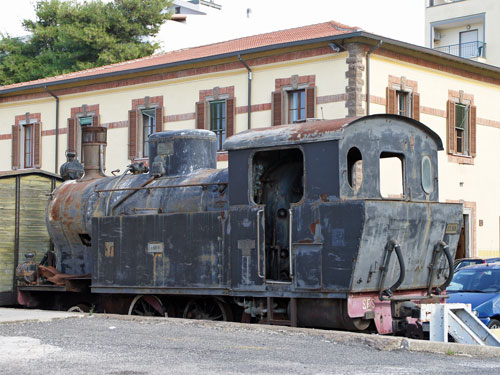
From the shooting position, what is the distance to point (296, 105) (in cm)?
2689

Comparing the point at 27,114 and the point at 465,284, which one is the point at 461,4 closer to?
the point at 27,114

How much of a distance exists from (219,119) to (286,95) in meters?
2.72

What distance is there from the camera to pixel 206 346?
9.59 meters

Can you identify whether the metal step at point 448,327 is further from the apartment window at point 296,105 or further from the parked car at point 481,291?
the apartment window at point 296,105

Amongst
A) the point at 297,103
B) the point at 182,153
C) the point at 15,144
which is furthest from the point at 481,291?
the point at 15,144

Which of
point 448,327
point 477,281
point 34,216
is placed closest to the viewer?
point 448,327

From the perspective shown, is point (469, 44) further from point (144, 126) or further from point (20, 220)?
point (20, 220)

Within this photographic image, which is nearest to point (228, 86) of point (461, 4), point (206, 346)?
point (206, 346)

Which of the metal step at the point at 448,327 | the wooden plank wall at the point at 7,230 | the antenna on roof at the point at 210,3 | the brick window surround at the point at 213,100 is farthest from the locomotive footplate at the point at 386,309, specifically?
the antenna on roof at the point at 210,3

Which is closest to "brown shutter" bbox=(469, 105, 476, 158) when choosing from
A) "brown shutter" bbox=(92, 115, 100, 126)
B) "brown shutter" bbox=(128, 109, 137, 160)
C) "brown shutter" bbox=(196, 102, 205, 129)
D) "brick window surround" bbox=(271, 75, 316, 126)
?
"brick window surround" bbox=(271, 75, 316, 126)

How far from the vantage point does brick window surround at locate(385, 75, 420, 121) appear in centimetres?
2642

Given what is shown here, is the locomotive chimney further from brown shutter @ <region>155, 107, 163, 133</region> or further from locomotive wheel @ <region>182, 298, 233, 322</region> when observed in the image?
brown shutter @ <region>155, 107, 163, 133</region>

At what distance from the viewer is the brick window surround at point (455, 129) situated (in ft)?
93.5


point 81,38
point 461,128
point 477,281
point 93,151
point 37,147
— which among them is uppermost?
point 81,38
